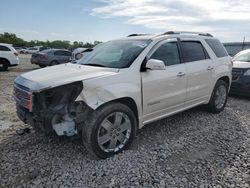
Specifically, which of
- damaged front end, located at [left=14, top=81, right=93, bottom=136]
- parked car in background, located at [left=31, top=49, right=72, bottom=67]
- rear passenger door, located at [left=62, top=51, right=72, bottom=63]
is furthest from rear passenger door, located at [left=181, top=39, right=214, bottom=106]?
rear passenger door, located at [left=62, top=51, right=72, bottom=63]

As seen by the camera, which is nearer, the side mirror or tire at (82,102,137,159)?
tire at (82,102,137,159)

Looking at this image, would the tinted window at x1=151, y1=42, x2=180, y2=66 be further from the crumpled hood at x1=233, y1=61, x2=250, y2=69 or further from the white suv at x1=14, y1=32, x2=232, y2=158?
the crumpled hood at x1=233, y1=61, x2=250, y2=69

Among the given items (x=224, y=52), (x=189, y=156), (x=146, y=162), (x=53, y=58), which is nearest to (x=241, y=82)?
(x=224, y=52)

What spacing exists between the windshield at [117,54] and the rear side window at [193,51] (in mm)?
923

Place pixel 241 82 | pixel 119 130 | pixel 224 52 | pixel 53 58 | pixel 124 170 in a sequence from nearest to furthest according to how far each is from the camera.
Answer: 1. pixel 124 170
2. pixel 119 130
3. pixel 224 52
4. pixel 241 82
5. pixel 53 58

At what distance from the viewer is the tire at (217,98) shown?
18.5 ft

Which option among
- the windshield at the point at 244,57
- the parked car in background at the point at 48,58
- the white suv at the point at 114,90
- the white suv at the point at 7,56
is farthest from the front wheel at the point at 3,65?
the windshield at the point at 244,57

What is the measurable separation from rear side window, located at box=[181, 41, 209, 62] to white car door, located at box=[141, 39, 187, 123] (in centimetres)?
21

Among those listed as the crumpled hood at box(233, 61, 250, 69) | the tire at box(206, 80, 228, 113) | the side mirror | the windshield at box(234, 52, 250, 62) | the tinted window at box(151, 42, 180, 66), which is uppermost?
the tinted window at box(151, 42, 180, 66)

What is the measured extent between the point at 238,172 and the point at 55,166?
2514 mm

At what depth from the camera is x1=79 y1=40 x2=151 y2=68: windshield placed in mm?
3969

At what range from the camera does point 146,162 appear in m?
3.47

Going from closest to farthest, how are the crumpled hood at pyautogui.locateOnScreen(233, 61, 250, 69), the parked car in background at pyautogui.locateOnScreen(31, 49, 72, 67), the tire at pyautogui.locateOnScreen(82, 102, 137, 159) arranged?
the tire at pyautogui.locateOnScreen(82, 102, 137, 159)
the crumpled hood at pyautogui.locateOnScreen(233, 61, 250, 69)
the parked car in background at pyautogui.locateOnScreen(31, 49, 72, 67)

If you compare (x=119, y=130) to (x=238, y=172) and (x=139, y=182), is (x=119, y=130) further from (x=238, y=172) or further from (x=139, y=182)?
(x=238, y=172)
